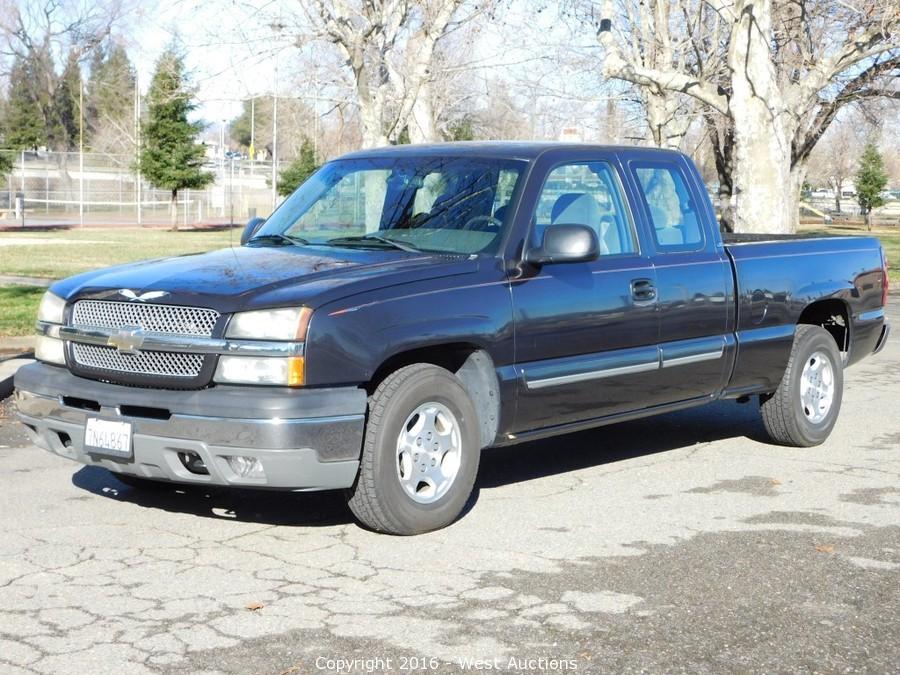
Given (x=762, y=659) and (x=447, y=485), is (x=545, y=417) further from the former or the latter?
(x=762, y=659)

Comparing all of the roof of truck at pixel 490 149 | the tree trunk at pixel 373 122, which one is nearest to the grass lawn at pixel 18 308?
the roof of truck at pixel 490 149

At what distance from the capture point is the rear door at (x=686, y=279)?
7.31 metres

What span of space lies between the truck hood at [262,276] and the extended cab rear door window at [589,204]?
2.34 feet

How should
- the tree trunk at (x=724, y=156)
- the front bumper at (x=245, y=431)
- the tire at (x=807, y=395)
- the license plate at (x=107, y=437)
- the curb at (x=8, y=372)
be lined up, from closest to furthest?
the front bumper at (x=245, y=431) → the license plate at (x=107, y=437) → the tire at (x=807, y=395) → the curb at (x=8, y=372) → the tree trunk at (x=724, y=156)

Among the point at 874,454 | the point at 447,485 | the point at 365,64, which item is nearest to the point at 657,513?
the point at 447,485

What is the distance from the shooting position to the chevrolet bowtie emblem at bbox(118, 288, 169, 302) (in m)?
5.90

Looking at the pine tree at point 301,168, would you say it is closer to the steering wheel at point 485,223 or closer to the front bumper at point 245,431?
the steering wheel at point 485,223

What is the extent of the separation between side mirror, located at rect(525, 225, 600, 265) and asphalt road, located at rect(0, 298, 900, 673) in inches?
49.8

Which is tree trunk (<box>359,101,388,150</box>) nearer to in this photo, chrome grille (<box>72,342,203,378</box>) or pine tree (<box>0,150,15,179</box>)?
chrome grille (<box>72,342,203,378</box>)

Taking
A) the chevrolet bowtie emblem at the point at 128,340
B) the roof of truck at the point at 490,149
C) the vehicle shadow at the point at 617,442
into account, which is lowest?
the vehicle shadow at the point at 617,442

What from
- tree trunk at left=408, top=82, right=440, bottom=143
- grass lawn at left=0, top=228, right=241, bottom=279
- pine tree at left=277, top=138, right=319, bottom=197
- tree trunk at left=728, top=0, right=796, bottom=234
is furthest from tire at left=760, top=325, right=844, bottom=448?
pine tree at left=277, top=138, right=319, bottom=197

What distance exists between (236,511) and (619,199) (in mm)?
2633

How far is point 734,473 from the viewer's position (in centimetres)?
773

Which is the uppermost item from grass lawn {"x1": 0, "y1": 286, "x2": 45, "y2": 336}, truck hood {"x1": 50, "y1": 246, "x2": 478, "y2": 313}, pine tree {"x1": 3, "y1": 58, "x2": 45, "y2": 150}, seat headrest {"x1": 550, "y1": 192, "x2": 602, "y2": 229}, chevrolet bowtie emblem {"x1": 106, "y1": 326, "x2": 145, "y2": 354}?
pine tree {"x1": 3, "y1": 58, "x2": 45, "y2": 150}
